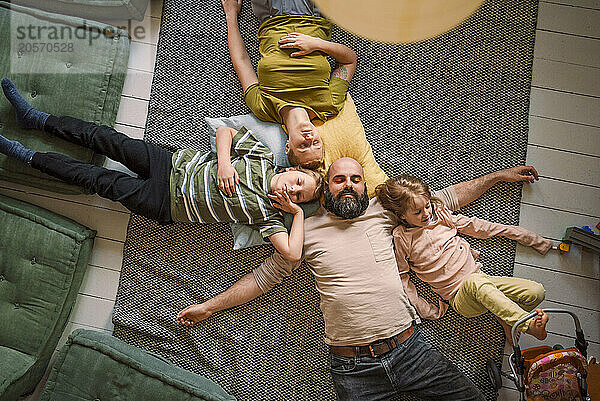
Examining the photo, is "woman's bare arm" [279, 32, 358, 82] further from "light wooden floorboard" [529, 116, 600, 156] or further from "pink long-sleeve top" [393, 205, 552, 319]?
"light wooden floorboard" [529, 116, 600, 156]

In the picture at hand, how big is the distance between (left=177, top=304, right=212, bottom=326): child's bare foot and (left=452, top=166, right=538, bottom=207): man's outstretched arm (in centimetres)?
131

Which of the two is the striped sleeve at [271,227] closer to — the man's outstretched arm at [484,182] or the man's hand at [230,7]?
the man's outstretched arm at [484,182]

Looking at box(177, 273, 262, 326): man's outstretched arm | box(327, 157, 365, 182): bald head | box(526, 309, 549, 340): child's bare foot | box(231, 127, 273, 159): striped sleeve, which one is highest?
box(231, 127, 273, 159): striped sleeve

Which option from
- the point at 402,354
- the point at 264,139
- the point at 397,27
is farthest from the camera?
the point at 264,139

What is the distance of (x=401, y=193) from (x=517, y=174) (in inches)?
23.7

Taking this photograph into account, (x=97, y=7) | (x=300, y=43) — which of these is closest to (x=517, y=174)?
(x=300, y=43)

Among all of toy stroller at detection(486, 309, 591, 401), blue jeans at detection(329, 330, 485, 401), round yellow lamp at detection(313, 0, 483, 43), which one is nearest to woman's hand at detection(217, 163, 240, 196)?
blue jeans at detection(329, 330, 485, 401)

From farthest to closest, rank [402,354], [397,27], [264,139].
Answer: [264,139], [402,354], [397,27]

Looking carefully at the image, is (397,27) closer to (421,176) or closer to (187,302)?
(421,176)

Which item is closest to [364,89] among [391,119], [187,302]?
[391,119]

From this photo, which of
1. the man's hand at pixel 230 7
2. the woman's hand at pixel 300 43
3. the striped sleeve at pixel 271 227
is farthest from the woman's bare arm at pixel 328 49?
the striped sleeve at pixel 271 227

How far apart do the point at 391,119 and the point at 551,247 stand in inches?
38.6

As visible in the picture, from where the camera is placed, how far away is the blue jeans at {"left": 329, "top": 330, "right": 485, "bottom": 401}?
2.31 m

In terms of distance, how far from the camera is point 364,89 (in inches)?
102
